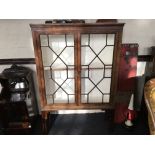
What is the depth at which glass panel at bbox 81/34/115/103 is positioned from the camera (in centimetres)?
171

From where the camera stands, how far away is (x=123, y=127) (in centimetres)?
229

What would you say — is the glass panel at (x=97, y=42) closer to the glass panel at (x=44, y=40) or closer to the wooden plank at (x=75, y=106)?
the glass panel at (x=44, y=40)

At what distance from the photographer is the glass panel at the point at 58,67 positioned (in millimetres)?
1708

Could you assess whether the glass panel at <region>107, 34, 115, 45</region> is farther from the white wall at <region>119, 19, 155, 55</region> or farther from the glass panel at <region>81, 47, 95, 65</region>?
the white wall at <region>119, 19, 155, 55</region>

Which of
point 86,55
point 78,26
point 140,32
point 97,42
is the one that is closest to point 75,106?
point 86,55

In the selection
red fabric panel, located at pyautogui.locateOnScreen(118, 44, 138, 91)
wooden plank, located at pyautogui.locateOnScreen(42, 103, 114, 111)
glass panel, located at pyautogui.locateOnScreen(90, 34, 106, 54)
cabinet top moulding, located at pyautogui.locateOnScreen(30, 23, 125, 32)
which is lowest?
wooden plank, located at pyautogui.locateOnScreen(42, 103, 114, 111)

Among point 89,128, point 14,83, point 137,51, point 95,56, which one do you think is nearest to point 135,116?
point 89,128

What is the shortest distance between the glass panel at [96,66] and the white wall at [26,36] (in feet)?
1.29

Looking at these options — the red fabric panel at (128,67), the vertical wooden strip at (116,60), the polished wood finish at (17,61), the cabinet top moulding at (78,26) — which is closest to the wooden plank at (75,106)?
the vertical wooden strip at (116,60)

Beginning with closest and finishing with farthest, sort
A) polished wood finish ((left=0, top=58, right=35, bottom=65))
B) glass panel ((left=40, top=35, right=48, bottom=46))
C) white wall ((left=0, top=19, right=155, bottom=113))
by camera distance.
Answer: glass panel ((left=40, top=35, right=48, bottom=46)) < white wall ((left=0, top=19, right=155, bottom=113)) < polished wood finish ((left=0, top=58, right=35, bottom=65))

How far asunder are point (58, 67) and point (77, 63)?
0.62 feet

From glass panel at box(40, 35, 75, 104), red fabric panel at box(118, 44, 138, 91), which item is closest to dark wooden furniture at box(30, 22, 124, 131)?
glass panel at box(40, 35, 75, 104)

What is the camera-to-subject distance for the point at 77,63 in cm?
176
